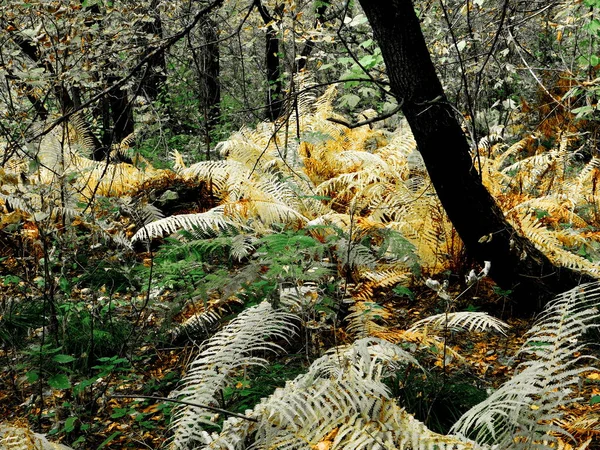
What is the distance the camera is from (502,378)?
2633 mm

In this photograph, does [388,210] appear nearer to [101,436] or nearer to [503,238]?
[503,238]

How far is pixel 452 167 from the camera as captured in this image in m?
2.89

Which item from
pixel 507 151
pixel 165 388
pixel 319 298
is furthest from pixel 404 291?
pixel 507 151

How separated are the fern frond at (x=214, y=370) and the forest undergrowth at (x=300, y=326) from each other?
12 mm

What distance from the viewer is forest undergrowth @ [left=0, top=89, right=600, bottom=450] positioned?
6.10 feet

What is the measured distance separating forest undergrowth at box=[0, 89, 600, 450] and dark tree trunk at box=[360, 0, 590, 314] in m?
0.15

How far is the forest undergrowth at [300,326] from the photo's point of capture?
73.2 inches

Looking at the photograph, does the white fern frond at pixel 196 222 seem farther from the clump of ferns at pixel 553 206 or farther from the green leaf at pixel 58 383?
the clump of ferns at pixel 553 206

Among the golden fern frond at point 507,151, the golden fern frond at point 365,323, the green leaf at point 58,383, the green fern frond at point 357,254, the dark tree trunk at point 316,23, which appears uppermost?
the dark tree trunk at point 316,23

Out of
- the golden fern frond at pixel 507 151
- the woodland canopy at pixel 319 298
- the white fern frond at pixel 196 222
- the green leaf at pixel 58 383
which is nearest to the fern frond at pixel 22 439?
the woodland canopy at pixel 319 298

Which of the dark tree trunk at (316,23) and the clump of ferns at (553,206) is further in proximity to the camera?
the dark tree trunk at (316,23)

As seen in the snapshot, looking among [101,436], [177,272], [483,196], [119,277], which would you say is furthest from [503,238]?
[119,277]

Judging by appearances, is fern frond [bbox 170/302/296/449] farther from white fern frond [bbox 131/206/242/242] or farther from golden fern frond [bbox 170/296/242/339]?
white fern frond [bbox 131/206/242/242]

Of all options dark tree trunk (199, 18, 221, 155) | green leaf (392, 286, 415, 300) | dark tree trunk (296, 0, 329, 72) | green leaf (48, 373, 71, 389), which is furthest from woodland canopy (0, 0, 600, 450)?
dark tree trunk (199, 18, 221, 155)
